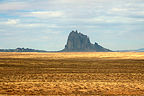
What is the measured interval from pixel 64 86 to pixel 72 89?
46.5 inches

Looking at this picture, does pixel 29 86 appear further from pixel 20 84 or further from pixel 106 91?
pixel 106 91

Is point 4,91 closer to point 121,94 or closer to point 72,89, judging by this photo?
point 72,89

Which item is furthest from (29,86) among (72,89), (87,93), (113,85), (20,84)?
(113,85)

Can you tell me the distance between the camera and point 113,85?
20531 millimetres

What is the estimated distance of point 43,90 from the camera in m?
18.1

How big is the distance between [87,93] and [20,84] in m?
5.30

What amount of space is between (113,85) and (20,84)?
6228 mm

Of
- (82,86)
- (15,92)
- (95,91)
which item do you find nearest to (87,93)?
(95,91)

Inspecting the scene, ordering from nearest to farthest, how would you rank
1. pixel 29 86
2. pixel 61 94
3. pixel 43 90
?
pixel 61 94 → pixel 43 90 → pixel 29 86

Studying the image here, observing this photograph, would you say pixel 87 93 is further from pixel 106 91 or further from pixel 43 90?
pixel 43 90

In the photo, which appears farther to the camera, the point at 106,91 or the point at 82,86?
the point at 82,86

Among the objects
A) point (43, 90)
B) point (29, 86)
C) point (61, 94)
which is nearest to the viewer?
point (61, 94)

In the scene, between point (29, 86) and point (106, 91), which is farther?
point (29, 86)

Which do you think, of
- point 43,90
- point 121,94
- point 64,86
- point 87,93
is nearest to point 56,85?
point 64,86
